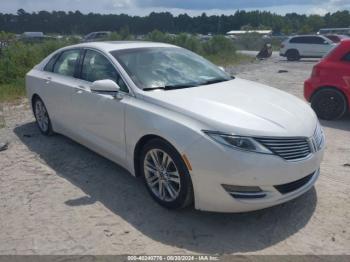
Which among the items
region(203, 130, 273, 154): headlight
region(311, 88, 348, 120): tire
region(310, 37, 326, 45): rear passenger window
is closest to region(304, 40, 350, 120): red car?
region(311, 88, 348, 120): tire

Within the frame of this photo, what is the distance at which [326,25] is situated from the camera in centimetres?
8394

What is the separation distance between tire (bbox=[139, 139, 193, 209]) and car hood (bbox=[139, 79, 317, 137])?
0.41 m

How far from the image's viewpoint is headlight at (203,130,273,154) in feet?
10.3

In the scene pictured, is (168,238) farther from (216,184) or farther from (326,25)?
(326,25)

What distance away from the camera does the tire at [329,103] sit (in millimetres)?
7141

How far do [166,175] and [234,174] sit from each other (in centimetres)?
80

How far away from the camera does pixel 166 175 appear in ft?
12.1

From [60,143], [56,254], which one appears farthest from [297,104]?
Answer: [60,143]

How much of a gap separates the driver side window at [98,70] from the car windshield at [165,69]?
0.14m

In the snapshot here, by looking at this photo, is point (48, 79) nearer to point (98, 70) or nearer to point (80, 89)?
point (80, 89)

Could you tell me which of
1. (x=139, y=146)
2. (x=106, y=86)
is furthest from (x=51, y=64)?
(x=139, y=146)

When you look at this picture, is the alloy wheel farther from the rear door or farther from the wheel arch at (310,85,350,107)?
the wheel arch at (310,85,350,107)

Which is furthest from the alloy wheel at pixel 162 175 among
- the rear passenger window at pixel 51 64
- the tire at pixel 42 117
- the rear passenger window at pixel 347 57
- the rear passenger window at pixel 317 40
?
the rear passenger window at pixel 317 40

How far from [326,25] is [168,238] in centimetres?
9103
